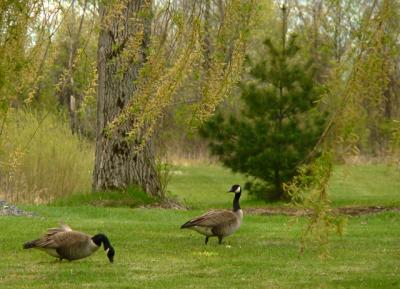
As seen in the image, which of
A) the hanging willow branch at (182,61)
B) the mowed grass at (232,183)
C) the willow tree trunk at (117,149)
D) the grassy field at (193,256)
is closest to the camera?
the hanging willow branch at (182,61)

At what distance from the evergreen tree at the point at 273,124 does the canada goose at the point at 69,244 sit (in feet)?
45.9

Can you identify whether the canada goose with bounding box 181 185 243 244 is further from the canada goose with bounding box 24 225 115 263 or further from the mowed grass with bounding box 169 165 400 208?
the mowed grass with bounding box 169 165 400 208

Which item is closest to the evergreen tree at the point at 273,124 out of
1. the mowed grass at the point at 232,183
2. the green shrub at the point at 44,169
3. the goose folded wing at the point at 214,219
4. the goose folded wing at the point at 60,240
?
the mowed grass at the point at 232,183

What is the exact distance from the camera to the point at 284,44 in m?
27.0

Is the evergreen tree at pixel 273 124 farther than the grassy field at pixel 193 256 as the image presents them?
Yes

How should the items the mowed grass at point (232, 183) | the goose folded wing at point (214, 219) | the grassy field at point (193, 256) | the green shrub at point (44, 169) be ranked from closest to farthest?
the grassy field at point (193, 256) → the goose folded wing at point (214, 219) → the green shrub at point (44, 169) → the mowed grass at point (232, 183)

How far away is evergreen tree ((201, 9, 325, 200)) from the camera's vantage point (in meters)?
27.0

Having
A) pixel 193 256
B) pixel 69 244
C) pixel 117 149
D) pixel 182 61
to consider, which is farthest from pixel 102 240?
pixel 117 149

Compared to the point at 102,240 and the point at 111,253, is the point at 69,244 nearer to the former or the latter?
the point at 102,240

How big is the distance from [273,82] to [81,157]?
5.75 m

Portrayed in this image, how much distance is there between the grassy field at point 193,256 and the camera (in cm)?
1169

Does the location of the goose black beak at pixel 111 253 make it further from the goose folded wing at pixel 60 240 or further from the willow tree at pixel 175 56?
the willow tree at pixel 175 56

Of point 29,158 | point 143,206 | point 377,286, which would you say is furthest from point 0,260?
point 29,158

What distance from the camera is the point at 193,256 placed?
1387 cm
